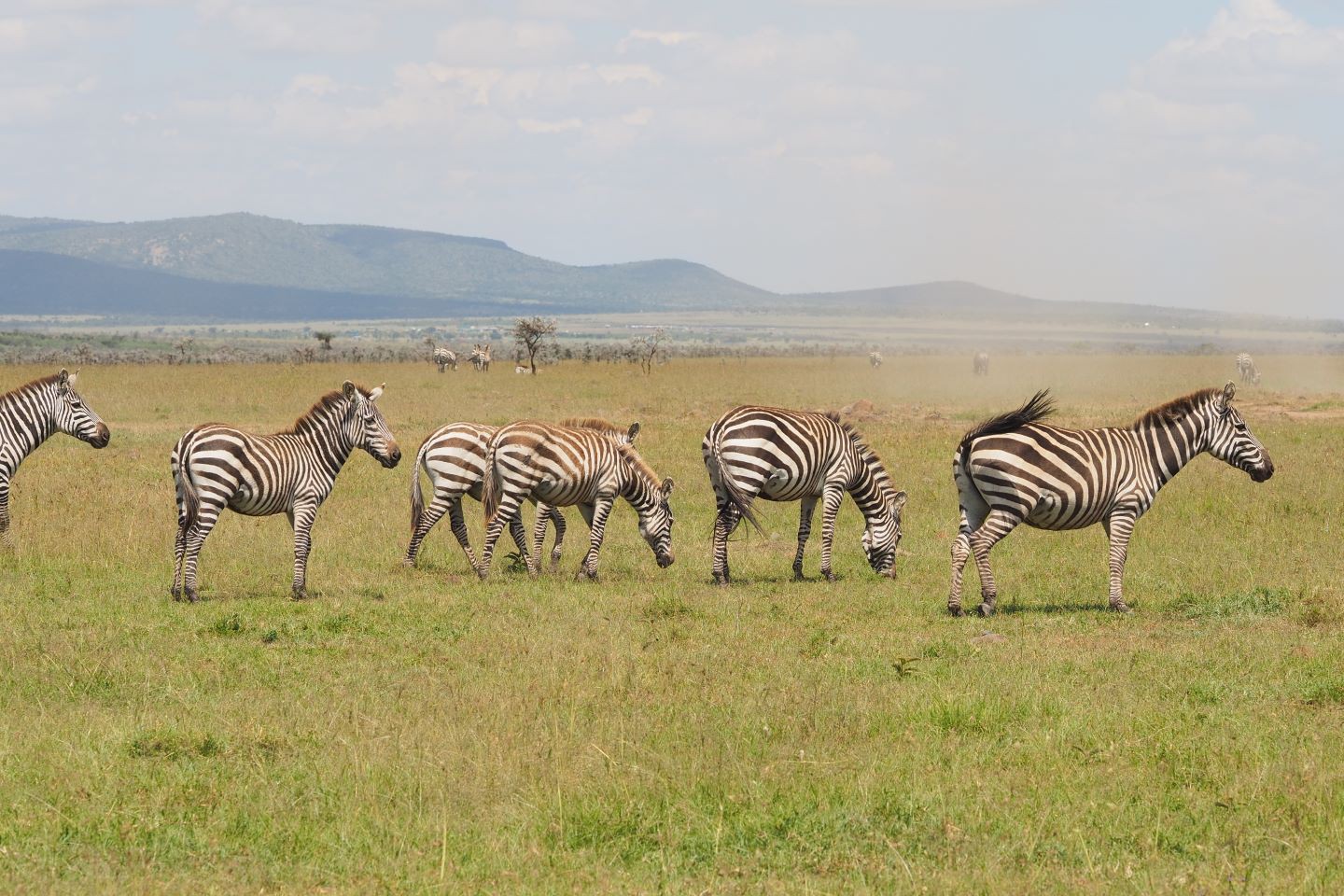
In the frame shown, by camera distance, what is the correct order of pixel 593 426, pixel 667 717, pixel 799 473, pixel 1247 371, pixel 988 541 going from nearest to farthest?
1. pixel 667 717
2. pixel 988 541
3. pixel 799 473
4. pixel 593 426
5. pixel 1247 371

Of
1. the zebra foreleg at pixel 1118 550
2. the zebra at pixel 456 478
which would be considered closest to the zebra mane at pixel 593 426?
the zebra at pixel 456 478

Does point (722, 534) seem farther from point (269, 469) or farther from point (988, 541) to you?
point (269, 469)

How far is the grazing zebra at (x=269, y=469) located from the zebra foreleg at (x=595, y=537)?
7.45ft

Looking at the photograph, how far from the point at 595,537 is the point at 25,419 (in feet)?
23.7

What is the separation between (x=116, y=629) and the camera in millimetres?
12703

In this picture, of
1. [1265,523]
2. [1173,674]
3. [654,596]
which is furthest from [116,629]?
[1265,523]

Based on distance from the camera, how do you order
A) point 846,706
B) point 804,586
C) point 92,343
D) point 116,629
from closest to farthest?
1. point 846,706
2. point 116,629
3. point 804,586
4. point 92,343

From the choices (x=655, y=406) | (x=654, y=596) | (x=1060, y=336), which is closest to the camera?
(x=654, y=596)

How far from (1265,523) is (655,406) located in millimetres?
23423

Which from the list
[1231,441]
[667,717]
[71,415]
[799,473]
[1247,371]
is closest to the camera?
[667,717]

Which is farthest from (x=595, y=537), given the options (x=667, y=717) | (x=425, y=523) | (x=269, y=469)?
(x=667, y=717)

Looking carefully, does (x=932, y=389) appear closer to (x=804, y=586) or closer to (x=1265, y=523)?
(x=1265, y=523)

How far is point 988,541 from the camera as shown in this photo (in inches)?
553

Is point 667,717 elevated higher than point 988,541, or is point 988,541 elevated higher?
point 988,541
